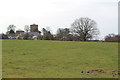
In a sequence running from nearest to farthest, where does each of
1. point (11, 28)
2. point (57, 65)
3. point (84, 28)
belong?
point (57, 65) → point (84, 28) → point (11, 28)

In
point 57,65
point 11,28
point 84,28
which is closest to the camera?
point 57,65

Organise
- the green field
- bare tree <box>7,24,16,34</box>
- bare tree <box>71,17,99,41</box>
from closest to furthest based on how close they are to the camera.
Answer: the green field
bare tree <box>71,17,99,41</box>
bare tree <box>7,24,16,34</box>

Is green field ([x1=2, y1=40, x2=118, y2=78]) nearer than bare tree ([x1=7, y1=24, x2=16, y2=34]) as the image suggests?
Yes

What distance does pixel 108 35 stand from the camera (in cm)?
6919

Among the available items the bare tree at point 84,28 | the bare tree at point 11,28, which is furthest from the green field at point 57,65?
the bare tree at point 11,28

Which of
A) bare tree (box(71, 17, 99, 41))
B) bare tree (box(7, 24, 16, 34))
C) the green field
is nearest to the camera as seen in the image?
the green field

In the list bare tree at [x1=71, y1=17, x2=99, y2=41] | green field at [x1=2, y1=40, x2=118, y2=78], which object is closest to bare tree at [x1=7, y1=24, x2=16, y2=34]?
bare tree at [x1=71, y1=17, x2=99, y2=41]

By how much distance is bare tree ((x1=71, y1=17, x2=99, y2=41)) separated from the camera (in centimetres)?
7588

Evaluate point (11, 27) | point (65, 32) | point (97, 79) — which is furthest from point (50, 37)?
point (97, 79)

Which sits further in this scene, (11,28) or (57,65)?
(11,28)

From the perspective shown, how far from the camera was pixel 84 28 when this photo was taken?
78188 mm

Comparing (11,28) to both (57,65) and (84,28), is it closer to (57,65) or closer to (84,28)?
(84,28)

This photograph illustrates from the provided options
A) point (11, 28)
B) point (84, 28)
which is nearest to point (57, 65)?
point (84, 28)

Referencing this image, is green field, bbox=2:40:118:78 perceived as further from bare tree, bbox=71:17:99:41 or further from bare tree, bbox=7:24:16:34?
bare tree, bbox=7:24:16:34
